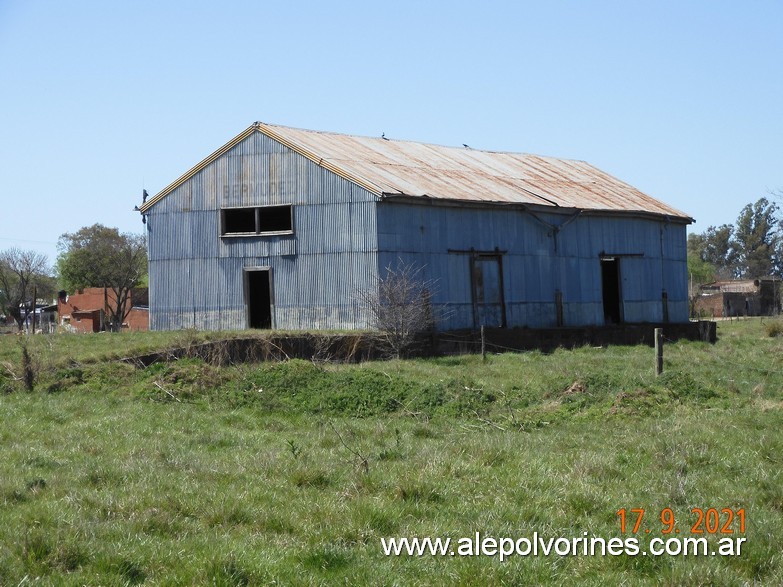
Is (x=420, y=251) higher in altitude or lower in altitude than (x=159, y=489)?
higher

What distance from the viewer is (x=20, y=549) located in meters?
8.36

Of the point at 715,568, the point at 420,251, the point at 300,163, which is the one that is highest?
the point at 300,163

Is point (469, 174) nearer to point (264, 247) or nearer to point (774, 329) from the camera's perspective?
point (264, 247)

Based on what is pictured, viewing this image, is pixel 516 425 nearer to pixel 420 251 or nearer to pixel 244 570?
pixel 244 570

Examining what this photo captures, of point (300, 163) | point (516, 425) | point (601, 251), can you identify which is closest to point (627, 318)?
point (601, 251)

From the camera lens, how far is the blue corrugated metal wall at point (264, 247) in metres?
30.0

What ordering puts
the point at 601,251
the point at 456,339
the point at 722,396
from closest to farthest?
1. the point at 722,396
2. the point at 456,339
3. the point at 601,251

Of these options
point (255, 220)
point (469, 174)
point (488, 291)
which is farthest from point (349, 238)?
point (469, 174)

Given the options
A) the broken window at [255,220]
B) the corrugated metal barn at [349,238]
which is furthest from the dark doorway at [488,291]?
the broken window at [255,220]

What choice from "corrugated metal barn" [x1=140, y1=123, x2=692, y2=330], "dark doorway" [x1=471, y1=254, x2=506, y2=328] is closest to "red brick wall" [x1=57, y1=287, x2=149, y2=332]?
"corrugated metal barn" [x1=140, y1=123, x2=692, y2=330]

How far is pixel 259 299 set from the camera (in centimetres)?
3297

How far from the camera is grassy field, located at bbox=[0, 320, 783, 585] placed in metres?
8.27

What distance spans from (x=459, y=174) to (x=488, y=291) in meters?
5.32

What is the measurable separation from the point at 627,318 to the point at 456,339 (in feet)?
33.8
